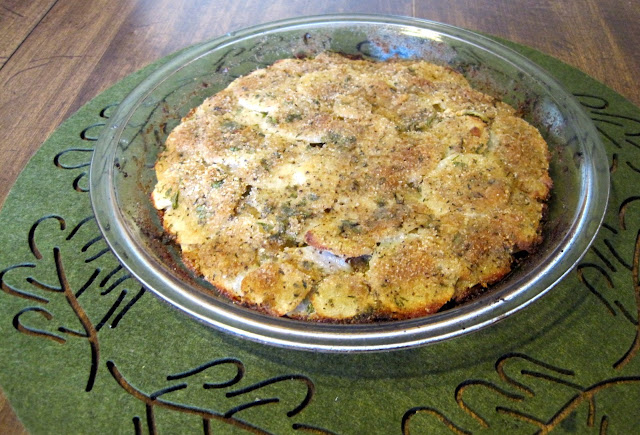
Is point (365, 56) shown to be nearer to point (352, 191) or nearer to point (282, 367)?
point (352, 191)

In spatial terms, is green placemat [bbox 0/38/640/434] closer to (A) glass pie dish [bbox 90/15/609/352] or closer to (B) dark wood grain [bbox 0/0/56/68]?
(A) glass pie dish [bbox 90/15/609/352]

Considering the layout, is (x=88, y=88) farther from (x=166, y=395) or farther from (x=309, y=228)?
(x=166, y=395)

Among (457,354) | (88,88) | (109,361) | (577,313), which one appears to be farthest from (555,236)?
(88,88)

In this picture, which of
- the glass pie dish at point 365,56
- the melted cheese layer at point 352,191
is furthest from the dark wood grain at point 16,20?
the melted cheese layer at point 352,191

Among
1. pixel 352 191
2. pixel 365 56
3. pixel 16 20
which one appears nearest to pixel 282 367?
pixel 352 191

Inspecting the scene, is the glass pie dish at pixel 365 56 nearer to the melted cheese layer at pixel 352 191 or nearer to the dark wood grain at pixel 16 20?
the melted cheese layer at pixel 352 191
